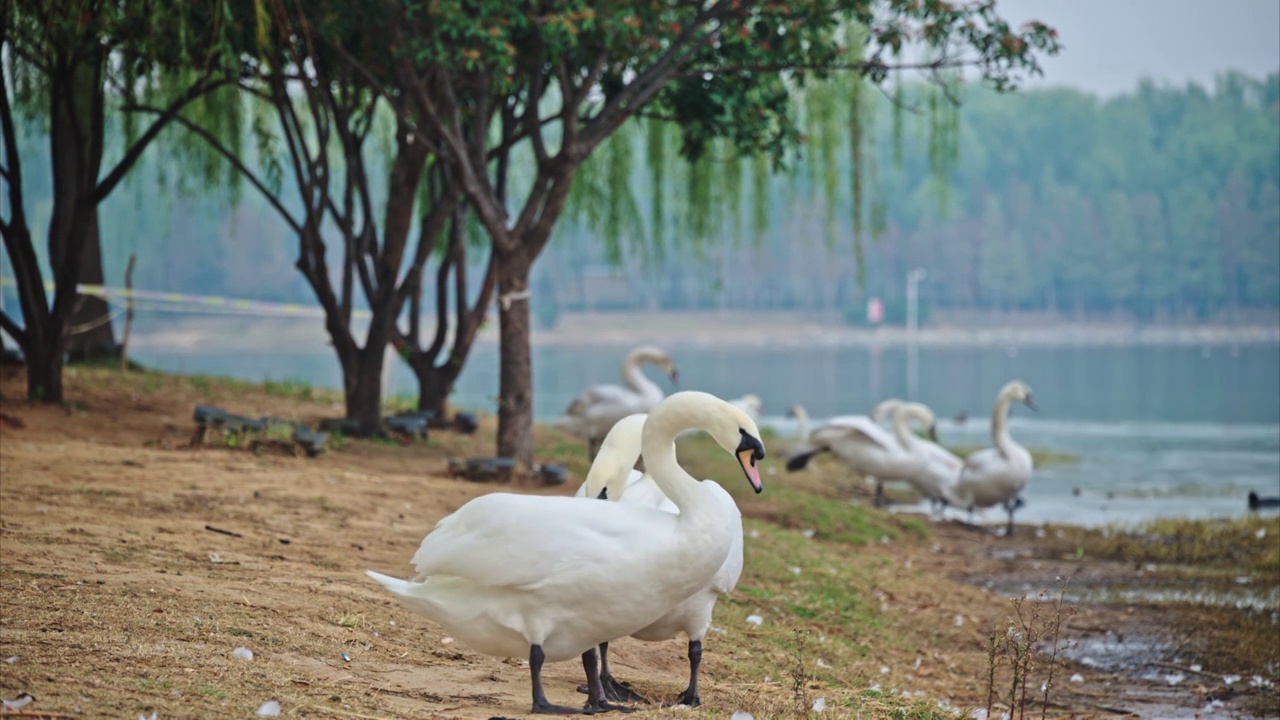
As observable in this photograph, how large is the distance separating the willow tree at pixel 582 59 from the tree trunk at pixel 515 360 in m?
0.01

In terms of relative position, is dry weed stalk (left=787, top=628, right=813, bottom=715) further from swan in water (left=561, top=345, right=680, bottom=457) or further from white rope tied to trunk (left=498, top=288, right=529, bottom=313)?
swan in water (left=561, top=345, right=680, bottom=457)

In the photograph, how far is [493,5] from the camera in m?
10.7

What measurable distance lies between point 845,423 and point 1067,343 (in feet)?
260

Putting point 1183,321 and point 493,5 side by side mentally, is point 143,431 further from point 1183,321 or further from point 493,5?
point 1183,321

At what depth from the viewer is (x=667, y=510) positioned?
5.43 m

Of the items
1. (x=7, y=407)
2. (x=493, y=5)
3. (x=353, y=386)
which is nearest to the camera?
Answer: (x=493, y=5)

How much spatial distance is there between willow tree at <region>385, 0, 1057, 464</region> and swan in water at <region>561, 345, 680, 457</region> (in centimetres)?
334

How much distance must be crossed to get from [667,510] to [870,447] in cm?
984

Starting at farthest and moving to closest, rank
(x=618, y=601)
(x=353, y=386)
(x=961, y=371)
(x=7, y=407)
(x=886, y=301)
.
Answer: (x=886, y=301), (x=961, y=371), (x=353, y=386), (x=7, y=407), (x=618, y=601)

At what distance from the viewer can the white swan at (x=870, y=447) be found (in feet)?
48.3

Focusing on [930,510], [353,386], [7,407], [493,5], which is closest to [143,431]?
[7,407]

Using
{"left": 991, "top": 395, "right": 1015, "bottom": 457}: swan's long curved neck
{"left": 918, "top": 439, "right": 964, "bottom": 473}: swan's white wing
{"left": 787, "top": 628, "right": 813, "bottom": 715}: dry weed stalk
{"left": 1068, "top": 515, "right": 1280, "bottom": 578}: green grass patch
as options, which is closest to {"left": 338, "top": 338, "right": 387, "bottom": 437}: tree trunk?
{"left": 918, "top": 439, "right": 964, "bottom": 473}: swan's white wing

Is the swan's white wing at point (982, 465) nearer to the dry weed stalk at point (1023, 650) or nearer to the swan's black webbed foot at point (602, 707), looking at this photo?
the dry weed stalk at point (1023, 650)

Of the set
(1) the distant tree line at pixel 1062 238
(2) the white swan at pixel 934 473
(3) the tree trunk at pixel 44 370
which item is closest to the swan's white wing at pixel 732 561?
(3) the tree trunk at pixel 44 370
